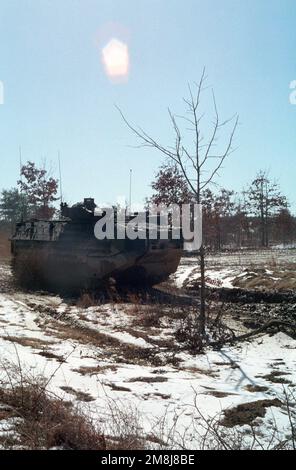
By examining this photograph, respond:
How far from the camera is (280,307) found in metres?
9.20

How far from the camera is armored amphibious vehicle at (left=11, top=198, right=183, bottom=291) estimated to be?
12141 millimetres

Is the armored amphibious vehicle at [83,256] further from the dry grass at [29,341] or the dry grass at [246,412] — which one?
the dry grass at [246,412]

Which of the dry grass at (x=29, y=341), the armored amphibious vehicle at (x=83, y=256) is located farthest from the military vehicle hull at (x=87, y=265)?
the dry grass at (x=29, y=341)

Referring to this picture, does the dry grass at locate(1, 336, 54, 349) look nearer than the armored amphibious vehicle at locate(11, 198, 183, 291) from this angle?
Yes

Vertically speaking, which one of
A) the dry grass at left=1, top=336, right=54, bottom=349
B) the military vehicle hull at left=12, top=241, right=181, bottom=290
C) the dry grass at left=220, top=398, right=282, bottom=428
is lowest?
the dry grass at left=220, top=398, right=282, bottom=428

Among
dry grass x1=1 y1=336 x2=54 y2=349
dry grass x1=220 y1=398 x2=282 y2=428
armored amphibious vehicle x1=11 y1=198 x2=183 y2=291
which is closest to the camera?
dry grass x1=220 y1=398 x2=282 y2=428

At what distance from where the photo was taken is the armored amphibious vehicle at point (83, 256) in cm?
1214

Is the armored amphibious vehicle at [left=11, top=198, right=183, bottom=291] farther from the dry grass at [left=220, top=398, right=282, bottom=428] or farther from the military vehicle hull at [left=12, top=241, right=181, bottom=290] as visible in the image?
the dry grass at [left=220, top=398, right=282, bottom=428]

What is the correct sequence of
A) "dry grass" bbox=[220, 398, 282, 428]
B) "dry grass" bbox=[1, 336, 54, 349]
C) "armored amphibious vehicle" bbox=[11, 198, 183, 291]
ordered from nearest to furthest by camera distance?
1. "dry grass" bbox=[220, 398, 282, 428]
2. "dry grass" bbox=[1, 336, 54, 349]
3. "armored amphibious vehicle" bbox=[11, 198, 183, 291]

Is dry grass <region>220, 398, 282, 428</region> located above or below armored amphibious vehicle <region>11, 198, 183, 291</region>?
below

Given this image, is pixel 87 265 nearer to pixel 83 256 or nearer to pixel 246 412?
pixel 83 256

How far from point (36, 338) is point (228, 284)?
701 cm

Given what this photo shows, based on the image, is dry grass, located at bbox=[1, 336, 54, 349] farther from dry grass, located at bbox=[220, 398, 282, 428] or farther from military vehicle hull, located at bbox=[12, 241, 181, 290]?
military vehicle hull, located at bbox=[12, 241, 181, 290]

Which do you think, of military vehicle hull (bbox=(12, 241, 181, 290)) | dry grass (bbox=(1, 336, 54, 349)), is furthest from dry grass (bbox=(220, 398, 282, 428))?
military vehicle hull (bbox=(12, 241, 181, 290))
